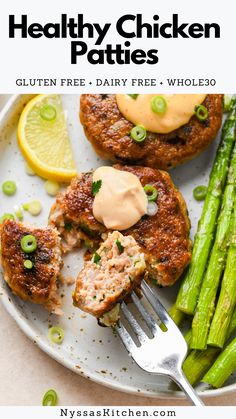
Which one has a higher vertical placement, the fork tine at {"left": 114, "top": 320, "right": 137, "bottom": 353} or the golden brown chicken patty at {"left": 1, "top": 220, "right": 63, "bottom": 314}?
the golden brown chicken patty at {"left": 1, "top": 220, "right": 63, "bottom": 314}

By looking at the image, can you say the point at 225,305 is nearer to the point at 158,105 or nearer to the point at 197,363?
the point at 197,363

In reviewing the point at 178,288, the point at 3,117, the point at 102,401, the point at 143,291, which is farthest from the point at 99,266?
the point at 3,117

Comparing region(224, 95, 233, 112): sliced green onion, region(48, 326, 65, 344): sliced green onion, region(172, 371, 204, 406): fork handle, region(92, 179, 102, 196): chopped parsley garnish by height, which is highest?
region(224, 95, 233, 112): sliced green onion

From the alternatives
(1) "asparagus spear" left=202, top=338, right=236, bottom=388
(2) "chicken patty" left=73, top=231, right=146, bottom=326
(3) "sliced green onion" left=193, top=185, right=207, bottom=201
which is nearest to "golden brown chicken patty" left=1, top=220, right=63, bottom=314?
(2) "chicken patty" left=73, top=231, right=146, bottom=326

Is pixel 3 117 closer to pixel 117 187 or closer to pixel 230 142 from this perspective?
pixel 117 187

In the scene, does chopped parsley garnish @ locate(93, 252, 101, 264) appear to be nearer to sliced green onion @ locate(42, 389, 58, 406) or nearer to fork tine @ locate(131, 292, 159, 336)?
fork tine @ locate(131, 292, 159, 336)

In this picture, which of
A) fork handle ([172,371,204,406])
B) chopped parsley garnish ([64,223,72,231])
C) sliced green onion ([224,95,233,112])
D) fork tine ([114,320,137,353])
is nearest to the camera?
fork handle ([172,371,204,406])

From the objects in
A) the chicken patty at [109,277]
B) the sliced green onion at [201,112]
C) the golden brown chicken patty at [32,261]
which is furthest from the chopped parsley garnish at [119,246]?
the sliced green onion at [201,112]
